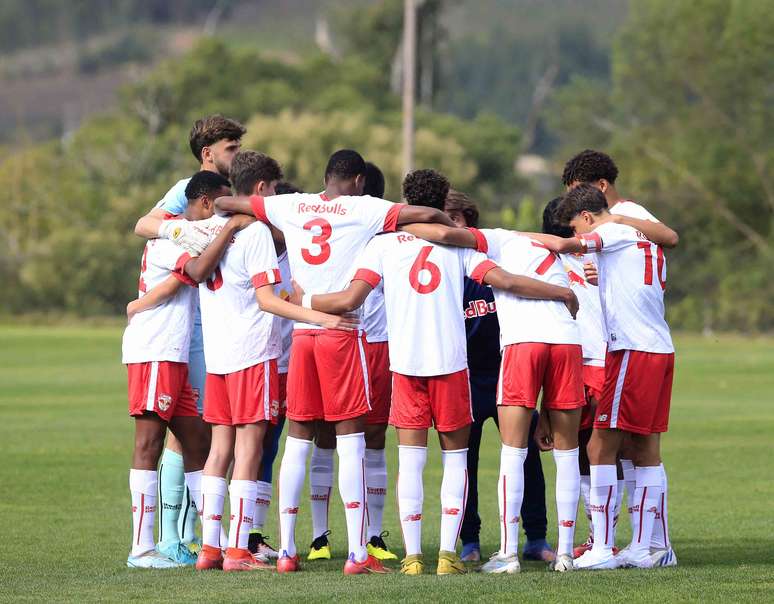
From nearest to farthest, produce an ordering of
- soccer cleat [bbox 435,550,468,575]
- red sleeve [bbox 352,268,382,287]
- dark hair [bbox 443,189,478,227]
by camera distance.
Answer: soccer cleat [bbox 435,550,468,575] < red sleeve [bbox 352,268,382,287] < dark hair [bbox 443,189,478,227]

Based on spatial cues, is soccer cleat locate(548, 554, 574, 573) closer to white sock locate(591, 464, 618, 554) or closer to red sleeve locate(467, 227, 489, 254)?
white sock locate(591, 464, 618, 554)

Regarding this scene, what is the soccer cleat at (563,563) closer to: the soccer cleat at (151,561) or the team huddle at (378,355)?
the team huddle at (378,355)

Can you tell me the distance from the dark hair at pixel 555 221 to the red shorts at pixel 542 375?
92 cm

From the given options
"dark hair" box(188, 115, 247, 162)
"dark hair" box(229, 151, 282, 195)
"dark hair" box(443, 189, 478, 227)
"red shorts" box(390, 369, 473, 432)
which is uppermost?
"dark hair" box(188, 115, 247, 162)

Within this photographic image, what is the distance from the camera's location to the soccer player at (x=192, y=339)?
358 inches

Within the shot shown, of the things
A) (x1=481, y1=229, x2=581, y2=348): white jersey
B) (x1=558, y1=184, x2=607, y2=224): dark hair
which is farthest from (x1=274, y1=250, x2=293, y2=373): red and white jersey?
(x1=558, y1=184, x2=607, y2=224): dark hair

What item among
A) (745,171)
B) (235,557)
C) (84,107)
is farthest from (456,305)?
(84,107)

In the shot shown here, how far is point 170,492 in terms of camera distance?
927 cm

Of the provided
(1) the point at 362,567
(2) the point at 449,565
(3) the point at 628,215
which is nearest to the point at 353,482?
(1) the point at 362,567

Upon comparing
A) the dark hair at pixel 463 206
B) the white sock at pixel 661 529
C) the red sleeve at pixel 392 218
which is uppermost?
the dark hair at pixel 463 206

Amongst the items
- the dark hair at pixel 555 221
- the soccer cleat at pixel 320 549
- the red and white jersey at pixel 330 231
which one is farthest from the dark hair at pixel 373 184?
the soccer cleat at pixel 320 549

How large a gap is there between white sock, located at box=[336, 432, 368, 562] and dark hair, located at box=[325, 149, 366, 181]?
152cm

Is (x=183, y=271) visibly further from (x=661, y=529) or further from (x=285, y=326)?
(x=661, y=529)

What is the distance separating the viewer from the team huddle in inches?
327
